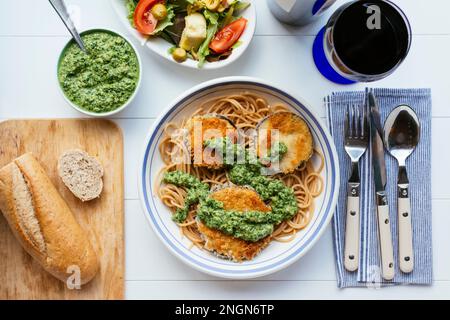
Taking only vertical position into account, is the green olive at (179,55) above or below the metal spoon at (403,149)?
above

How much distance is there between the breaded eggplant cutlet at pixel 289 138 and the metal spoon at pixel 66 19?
2.81 ft

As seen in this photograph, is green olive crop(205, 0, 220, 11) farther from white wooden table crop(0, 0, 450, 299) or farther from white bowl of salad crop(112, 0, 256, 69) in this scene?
white wooden table crop(0, 0, 450, 299)

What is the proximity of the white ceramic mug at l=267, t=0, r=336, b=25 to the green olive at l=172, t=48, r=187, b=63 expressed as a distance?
45 cm

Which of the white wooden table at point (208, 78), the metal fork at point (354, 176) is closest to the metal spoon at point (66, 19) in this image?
the white wooden table at point (208, 78)

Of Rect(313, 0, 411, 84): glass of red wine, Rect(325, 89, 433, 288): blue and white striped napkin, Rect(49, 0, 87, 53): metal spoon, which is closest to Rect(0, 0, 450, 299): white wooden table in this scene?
Rect(325, 89, 433, 288): blue and white striped napkin

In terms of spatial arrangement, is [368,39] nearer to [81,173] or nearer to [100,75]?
[100,75]

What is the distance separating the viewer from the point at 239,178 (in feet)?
7.14

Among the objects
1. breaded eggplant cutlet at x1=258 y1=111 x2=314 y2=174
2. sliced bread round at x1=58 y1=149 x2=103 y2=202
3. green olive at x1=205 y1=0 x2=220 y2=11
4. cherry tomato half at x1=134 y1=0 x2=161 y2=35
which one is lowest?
sliced bread round at x1=58 y1=149 x2=103 y2=202

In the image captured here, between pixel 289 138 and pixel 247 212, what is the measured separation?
0.37m

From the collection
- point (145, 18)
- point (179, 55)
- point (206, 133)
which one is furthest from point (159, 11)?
point (206, 133)

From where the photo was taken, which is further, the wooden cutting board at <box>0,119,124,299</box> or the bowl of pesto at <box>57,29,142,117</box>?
the wooden cutting board at <box>0,119,124,299</box>

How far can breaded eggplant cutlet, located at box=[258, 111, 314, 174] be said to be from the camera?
2150 millimetres

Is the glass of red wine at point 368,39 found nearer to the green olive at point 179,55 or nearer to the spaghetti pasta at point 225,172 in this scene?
the spaghetti pasta at point 225,172

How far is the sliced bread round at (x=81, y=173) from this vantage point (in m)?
2.19
